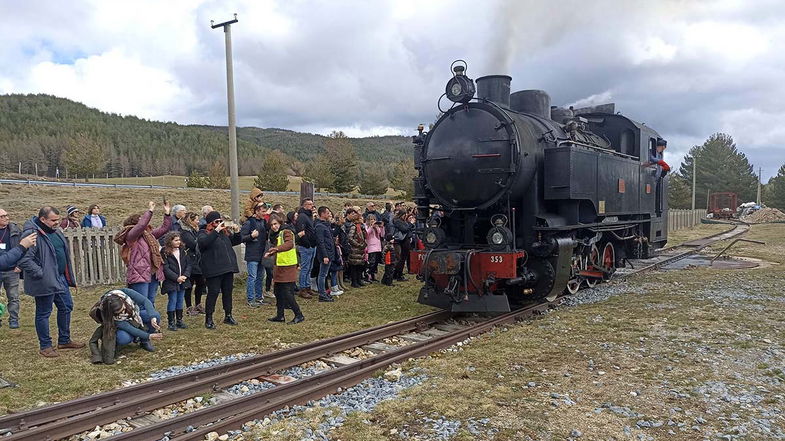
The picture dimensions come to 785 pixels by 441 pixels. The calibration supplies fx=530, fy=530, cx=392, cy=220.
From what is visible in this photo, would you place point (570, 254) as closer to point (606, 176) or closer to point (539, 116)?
point (606, 176)

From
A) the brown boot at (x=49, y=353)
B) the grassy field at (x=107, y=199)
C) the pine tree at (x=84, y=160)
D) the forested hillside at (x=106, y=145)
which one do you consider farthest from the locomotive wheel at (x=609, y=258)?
the pine tree at (x=84, y=160)

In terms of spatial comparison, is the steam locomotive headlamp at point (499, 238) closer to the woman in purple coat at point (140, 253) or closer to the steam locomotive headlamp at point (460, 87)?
the steam locomotive headlamp at point (460, 87)

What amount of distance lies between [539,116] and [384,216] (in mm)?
4901

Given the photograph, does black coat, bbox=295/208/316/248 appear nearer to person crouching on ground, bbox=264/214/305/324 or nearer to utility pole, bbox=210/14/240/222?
person crouching on ground, bbox=264/214/305/324

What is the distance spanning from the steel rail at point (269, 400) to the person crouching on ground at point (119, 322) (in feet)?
7.87

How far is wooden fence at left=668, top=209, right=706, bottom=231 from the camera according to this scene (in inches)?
1375

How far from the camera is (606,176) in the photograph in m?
9.80

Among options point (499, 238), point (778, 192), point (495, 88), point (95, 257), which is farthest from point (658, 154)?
point (778, 192)

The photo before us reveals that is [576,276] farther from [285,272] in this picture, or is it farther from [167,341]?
[167,341]

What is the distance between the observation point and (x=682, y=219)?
38.1 meters

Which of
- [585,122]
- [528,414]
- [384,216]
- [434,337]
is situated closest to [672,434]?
[528,414]

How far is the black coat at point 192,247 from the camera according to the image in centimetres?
805

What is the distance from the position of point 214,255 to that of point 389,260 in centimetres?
450

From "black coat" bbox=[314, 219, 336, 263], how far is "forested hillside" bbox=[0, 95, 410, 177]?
156 ft
